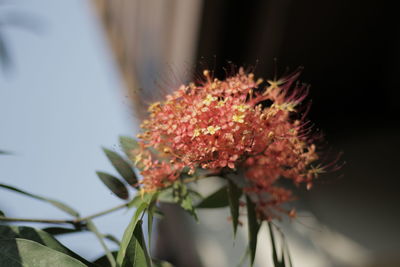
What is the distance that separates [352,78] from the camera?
2883mm

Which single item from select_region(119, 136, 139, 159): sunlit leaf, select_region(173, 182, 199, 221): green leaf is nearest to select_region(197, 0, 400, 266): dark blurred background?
select_region(119, 136, 139, 159): sunlit leaf

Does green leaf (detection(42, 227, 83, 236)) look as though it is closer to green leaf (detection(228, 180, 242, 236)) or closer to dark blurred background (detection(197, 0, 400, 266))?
green leaf (detection(228, 180, 242, 236))

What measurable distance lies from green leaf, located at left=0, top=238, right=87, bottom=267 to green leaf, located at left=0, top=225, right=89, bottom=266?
1.0 inches

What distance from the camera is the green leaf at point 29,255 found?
2.35 feet

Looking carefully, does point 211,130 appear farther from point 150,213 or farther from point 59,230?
point 59,230

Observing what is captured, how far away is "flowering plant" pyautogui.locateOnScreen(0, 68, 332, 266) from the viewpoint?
0.83 m

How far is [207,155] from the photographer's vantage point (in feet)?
2.77

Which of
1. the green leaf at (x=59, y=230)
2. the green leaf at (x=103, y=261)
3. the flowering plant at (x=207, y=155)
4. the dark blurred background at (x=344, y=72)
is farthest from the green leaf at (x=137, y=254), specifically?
the dark blurred background at (x=344, y=72)

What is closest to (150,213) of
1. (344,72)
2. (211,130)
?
(211,130)

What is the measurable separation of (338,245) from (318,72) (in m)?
0.96

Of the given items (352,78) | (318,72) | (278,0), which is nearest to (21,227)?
(278,0)

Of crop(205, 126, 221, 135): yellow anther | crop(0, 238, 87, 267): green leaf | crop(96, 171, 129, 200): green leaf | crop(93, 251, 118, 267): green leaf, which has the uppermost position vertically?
crop(205, 126, 221, 135): yellow anther

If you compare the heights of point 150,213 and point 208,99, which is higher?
point 208,99

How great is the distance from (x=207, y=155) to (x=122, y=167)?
22cm
